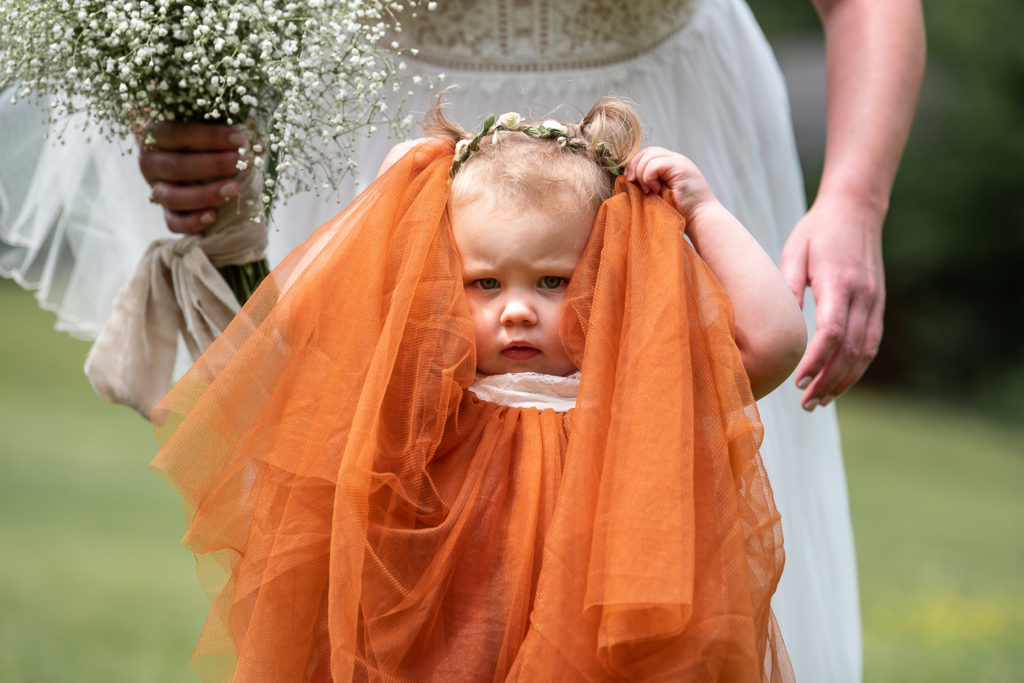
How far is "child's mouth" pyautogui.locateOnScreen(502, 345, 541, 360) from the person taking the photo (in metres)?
2.01

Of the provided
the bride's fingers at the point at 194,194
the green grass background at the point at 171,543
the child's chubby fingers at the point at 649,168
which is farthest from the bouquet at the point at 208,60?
the green grass background at the point at 171,543

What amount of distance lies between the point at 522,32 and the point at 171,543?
6.17 m

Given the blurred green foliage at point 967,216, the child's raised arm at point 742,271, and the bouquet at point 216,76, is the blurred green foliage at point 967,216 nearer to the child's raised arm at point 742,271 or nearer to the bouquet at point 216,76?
the child's raised arm at point 742,271

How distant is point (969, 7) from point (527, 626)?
1383 cm

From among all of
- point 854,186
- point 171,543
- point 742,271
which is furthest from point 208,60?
point 171,543

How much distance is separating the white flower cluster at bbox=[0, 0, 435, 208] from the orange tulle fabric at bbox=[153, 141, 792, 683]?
302 millimetres

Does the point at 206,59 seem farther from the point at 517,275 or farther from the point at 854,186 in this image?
the point at 854,186

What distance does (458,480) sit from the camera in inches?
74.8

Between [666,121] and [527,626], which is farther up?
[666,121]

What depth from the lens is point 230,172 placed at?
91.1 inches

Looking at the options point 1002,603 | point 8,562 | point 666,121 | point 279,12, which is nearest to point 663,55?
point 666,121

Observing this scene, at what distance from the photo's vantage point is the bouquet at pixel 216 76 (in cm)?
210

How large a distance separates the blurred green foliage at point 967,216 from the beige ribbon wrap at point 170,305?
12.6m

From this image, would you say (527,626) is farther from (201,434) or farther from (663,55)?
(663,55)
